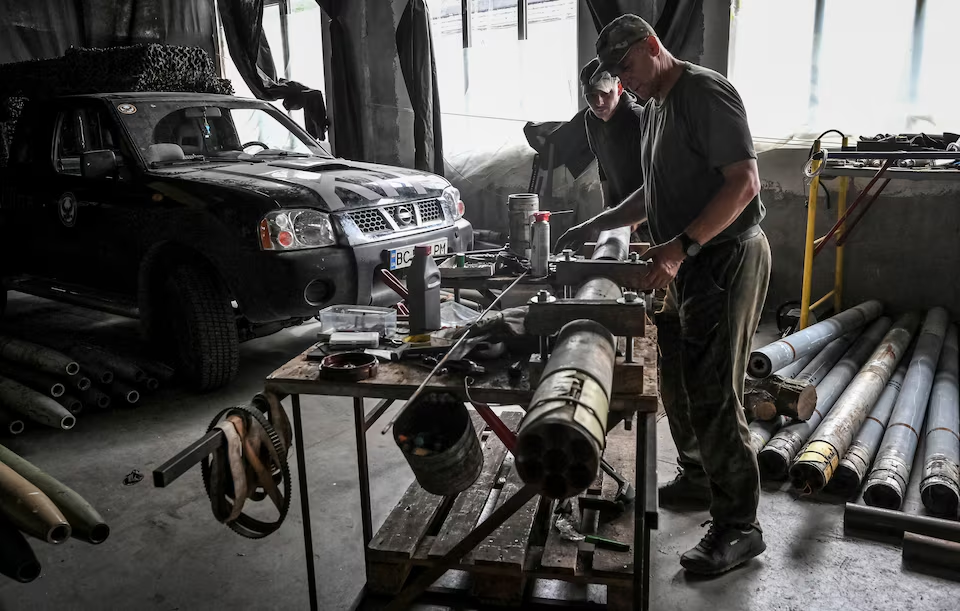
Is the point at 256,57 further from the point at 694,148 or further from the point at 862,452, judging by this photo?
the point at 862,452

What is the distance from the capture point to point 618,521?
2.53 m

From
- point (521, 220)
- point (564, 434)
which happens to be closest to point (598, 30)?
point (521, 220)

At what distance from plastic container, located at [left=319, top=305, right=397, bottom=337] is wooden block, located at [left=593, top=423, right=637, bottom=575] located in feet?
3.27

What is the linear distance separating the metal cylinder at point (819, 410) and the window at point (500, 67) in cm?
357

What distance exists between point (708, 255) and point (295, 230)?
7.53ft

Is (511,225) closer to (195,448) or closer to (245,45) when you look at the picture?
(195,448)

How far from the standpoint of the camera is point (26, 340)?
4.28 m

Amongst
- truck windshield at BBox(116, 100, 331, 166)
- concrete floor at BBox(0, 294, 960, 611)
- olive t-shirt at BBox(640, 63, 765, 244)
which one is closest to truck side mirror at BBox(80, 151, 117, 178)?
truck windshield at BBox(116, 100, 331, 166)

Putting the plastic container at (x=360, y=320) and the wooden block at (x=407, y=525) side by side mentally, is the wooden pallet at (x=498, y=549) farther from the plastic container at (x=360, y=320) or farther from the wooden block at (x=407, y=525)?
the plastic container at (x=360, y=320)

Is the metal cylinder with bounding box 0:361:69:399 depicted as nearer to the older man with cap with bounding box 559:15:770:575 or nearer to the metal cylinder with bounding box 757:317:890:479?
the older man with cap with bounding box 559:15:770:575

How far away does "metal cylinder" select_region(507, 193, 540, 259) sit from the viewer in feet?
9.98

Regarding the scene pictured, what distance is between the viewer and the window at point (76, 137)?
4.85 meters

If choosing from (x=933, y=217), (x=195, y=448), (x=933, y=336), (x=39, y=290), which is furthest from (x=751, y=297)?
(x=39, y=290)

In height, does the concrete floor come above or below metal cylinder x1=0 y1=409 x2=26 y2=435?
below
